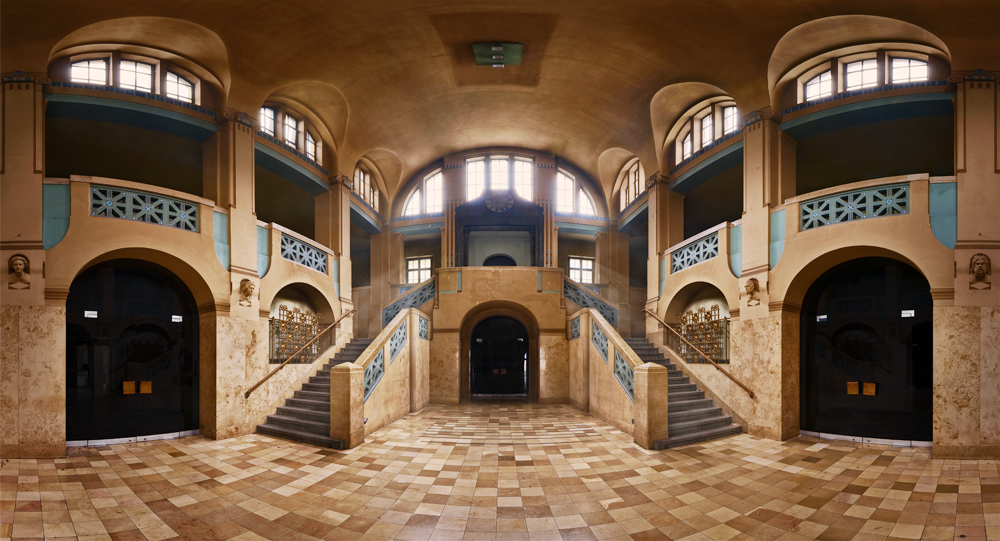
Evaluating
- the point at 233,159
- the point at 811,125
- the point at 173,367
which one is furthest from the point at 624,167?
the point at 173,367

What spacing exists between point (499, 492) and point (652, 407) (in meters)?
3.52

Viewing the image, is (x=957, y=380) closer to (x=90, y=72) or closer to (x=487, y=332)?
(x=487, y=332)

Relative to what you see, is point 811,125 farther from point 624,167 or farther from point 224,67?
point 224,67

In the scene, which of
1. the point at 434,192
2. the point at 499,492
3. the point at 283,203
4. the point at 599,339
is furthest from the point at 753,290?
the point at 283,203

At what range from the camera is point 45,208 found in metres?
8.00

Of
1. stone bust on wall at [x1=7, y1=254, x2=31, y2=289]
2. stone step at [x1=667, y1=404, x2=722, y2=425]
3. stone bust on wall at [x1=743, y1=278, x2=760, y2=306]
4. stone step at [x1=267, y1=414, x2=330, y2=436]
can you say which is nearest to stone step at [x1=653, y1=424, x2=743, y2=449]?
stone step at [x1=667, y1=404, x2=722, y2=425]

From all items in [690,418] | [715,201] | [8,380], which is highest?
[715,201]

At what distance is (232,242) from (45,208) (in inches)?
115

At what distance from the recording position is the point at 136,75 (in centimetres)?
991

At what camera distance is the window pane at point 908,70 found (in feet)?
30.9

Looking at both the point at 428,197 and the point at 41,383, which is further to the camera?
the point at 428,197

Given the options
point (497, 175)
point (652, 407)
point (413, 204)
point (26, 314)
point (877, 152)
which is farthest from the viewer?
point (413, 204)

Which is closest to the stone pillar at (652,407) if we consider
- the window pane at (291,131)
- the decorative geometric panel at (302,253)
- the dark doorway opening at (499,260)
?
the decorative geometric panel at (302,253)

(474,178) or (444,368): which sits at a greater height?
(474,178)
